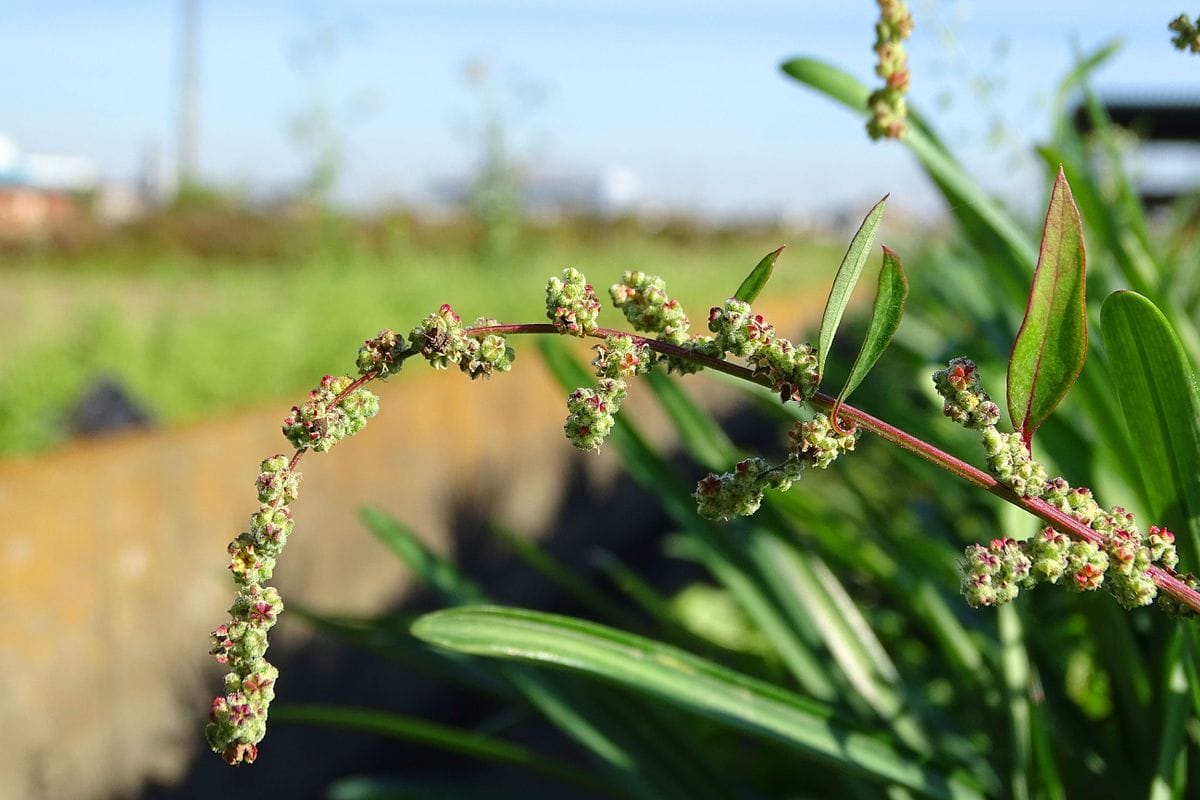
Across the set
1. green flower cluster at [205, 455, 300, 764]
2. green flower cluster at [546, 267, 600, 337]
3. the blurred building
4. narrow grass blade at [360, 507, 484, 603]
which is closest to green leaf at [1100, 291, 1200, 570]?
green flower cluster at [546, 267, 600, 337]

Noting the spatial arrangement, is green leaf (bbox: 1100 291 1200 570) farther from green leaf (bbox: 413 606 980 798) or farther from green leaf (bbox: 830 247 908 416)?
green leaf (bbox: 413 606 980 798)

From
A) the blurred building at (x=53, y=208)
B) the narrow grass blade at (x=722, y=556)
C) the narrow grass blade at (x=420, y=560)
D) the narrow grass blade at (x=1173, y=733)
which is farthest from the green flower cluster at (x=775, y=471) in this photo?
the blurred building at (x=53, y=208)

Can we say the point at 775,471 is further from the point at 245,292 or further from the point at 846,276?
the point at 245,292

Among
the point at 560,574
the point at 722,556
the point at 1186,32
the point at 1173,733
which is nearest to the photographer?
the point at 1186,32

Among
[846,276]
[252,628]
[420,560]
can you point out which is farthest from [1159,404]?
[420,560]

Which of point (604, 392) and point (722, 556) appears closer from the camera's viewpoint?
point (604, 392)

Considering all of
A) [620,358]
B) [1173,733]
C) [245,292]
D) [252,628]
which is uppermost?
[245,292]

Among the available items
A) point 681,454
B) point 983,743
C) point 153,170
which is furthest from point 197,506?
point 153,170

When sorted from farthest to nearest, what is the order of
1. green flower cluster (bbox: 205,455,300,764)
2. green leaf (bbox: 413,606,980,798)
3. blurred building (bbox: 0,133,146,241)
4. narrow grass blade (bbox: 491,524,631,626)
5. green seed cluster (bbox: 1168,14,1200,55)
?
blurred building (bbox: 0,133,146,241)
narrow grass blade (bbox: 491,524,631,626)
green leaf (bbox: 413,606,980,798)
green seed cluster (bbox: 1168,14,1200,55)
green flower cluster (bbox: 205,455,300,764)
